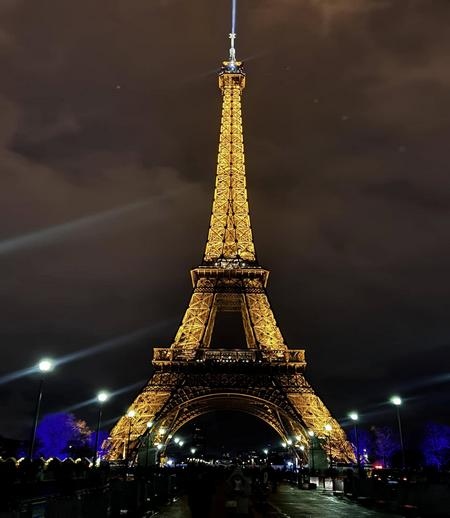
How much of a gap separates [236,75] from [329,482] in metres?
58.3

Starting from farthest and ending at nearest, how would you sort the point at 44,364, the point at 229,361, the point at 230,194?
the point at 230,194
the point at 229,361
the point at 44,364

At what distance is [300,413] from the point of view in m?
52.3

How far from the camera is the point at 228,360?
56.6 meters

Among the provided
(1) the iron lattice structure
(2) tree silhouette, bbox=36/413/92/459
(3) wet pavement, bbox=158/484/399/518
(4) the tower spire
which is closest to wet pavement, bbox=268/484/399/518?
(3) wet pavement, bbox=158/484/399/518

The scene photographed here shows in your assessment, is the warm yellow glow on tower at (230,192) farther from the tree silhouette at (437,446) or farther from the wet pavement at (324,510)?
the tree silhouette at (437,446)

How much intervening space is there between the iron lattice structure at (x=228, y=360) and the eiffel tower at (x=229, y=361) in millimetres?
107

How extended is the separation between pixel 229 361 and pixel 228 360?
1.29 ft

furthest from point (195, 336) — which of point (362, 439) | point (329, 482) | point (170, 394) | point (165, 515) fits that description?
point (362, 439)

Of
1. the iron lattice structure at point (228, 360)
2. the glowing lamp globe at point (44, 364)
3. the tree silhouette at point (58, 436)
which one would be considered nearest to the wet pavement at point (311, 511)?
the glowing lamp globe at point (44, 364)

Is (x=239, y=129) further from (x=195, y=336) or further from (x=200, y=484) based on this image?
(x=200, y=484)

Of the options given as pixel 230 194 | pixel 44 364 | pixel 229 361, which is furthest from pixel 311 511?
pixel 230 194

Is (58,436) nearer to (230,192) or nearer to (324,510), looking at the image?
(230,192)

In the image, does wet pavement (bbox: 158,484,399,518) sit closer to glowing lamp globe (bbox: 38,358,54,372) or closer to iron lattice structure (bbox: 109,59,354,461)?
glowing lamp globe (bbox: 38,358,54,372)

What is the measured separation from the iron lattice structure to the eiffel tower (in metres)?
0.11
